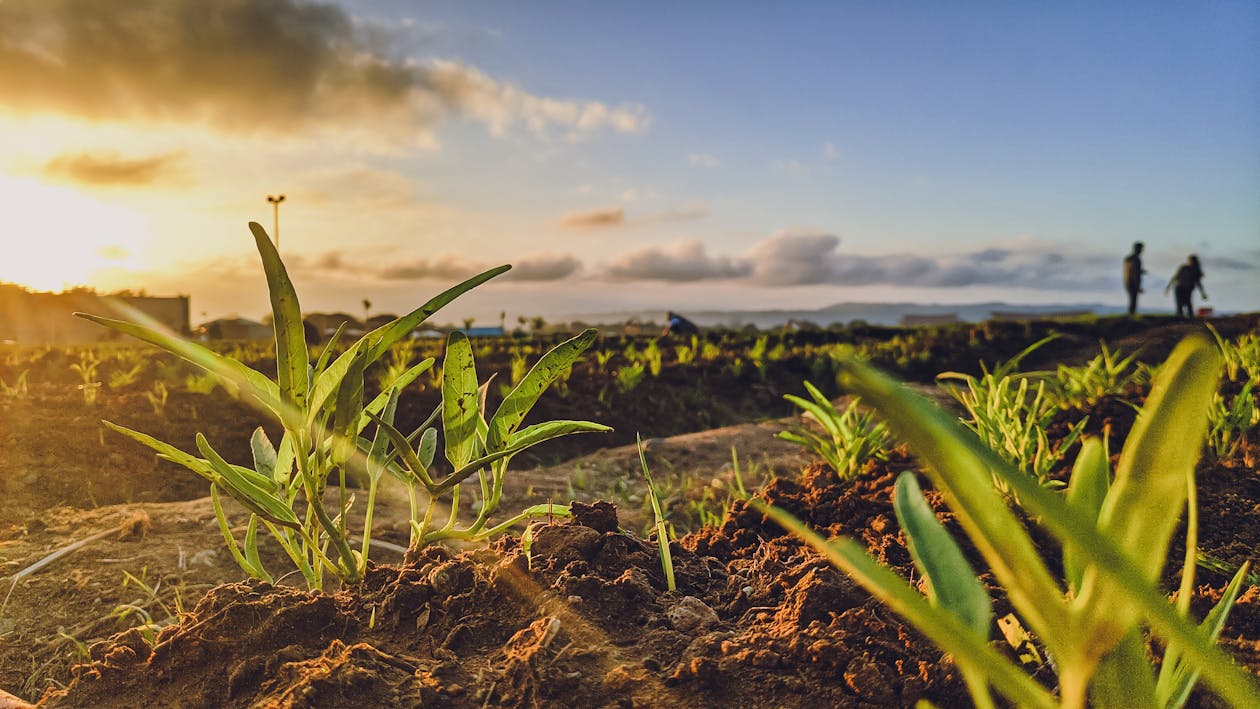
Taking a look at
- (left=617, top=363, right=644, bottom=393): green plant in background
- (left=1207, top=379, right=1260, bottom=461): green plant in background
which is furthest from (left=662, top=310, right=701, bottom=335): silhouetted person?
(left=1207, top=379, right=1260, bottom=461): green plant in background

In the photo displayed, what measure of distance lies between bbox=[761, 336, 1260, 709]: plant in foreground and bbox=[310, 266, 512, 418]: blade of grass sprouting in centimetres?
68

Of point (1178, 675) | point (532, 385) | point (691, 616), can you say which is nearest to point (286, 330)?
point (532, 385)

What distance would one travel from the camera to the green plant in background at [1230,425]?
2.59 meters

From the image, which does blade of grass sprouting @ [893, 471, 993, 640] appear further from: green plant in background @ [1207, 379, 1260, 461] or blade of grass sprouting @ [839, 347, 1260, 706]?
green plant in background @ [1207, 379, 1260, 461]

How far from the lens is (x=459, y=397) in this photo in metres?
1.40

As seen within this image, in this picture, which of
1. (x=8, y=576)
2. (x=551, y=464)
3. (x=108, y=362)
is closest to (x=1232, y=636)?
(x=8, y=576)

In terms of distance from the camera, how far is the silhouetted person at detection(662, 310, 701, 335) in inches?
604

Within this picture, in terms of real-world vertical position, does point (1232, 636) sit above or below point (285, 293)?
below

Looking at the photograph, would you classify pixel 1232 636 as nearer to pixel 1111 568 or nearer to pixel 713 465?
pixel 1111 568

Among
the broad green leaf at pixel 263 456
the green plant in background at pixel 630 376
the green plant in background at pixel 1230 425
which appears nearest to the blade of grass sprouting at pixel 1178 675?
the broad green leaf at pixel 263 456

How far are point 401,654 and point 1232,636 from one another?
143 cm

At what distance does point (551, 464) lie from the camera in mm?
5215

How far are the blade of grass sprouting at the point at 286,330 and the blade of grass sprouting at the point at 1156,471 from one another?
102 cm

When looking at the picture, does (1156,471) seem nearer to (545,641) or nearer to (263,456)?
(545,641)
